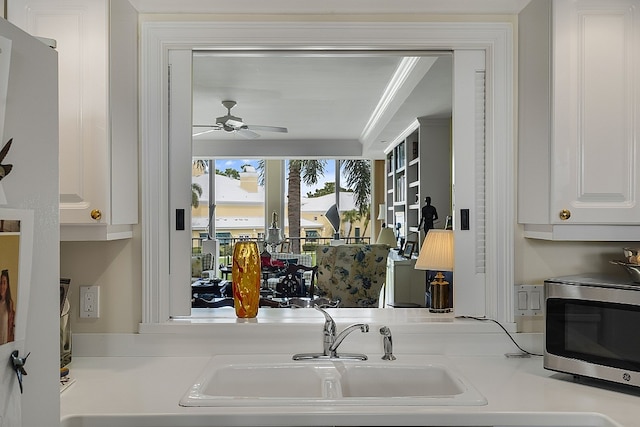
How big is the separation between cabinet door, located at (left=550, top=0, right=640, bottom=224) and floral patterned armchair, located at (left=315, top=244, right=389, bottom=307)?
2885 millimetres

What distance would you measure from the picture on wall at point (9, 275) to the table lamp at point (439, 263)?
62.8 inches

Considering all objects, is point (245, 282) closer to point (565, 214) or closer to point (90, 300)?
point (90, 300)

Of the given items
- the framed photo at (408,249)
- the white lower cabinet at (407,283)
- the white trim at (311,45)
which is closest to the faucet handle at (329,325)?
the white trim at (311,45)

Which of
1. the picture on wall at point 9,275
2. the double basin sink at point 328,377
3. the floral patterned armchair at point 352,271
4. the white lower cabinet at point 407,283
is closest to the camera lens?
the picture on wall at point 9,275

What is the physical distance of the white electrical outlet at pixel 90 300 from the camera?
188 centimetres

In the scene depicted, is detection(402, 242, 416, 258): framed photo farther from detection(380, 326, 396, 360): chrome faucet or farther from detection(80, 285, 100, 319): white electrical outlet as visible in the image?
detection(80, 285, 100, 319): white electrical outlet

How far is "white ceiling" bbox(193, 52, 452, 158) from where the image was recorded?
3922 millimetres

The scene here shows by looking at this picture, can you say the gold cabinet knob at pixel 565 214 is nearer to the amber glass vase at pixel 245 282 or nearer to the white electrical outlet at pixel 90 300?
the amber glass vase at pixel 245 282

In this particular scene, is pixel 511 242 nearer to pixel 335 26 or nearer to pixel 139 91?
pixel 335 26

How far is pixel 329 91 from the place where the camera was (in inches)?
194

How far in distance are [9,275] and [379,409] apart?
3.19 feet

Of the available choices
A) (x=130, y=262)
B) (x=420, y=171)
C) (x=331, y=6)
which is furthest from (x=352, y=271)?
(x=331, y=6)

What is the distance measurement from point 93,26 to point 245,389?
1268 millimetres

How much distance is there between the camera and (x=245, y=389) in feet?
5.70
